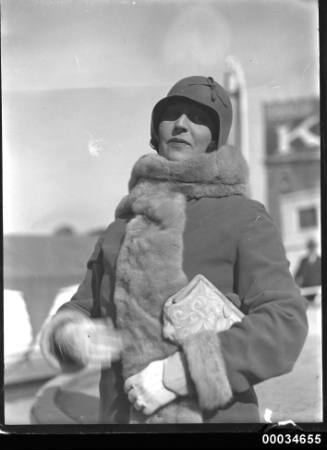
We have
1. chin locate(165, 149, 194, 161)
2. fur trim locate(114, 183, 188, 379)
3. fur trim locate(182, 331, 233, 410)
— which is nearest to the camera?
fur trim locate(182, 331, 233, 410)

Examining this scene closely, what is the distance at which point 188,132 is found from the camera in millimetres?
3266

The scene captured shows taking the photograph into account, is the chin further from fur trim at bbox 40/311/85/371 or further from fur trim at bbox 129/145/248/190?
fur trim at bbox 40/311/85/371

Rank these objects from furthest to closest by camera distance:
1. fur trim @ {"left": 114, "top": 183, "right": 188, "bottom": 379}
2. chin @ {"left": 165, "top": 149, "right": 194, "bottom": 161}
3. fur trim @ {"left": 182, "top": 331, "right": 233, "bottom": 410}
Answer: chin @ {"left": 165, "top": 149, "right": 194, "bottom": 161} < fur trim @ {"left": 114, "top": 183, "right": 188, "bottom": 379} < fur trim @ {"left": 182, "top": 331, "right": 233, "bottom": 410}

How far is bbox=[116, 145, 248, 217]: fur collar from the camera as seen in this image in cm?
318

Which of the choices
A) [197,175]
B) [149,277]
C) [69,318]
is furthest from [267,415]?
[197,175]

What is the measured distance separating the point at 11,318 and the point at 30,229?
383mm

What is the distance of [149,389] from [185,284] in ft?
1.43

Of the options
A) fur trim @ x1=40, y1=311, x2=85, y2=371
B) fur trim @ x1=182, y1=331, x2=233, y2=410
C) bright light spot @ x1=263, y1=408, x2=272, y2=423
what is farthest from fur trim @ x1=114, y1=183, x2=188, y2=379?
bright light spot @ x1=263, y1=408, x2=272, y2=423

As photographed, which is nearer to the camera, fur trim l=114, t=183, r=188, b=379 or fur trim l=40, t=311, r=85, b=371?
fur trim l=114, t=183, r=188, b=379

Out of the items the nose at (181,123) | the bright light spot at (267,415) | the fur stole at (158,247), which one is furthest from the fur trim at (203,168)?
the bright light spot at (267,415)

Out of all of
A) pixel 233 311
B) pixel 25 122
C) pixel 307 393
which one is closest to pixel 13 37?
pixel 25 122

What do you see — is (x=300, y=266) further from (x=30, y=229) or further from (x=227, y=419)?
(x=30, y=229)

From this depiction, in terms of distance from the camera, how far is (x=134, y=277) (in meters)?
3.14

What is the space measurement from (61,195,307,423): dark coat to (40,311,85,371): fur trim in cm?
7
